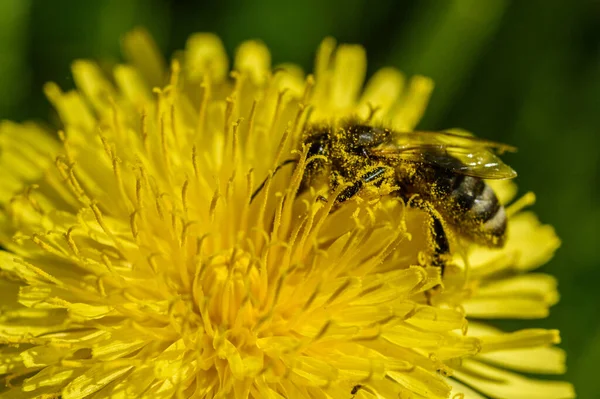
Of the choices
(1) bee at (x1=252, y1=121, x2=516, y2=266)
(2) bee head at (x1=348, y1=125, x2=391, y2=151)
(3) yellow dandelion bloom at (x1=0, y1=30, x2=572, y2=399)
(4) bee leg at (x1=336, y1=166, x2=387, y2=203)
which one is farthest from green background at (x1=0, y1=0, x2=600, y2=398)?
(4) bee leg at (x1=336, y1=166, x2=387, y2=203)

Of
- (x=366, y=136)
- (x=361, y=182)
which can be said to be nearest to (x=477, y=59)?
(x=366, y=136)

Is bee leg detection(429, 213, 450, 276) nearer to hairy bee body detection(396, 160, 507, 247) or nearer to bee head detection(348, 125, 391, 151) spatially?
hairy bee body detection(396, 160, 507, 247)

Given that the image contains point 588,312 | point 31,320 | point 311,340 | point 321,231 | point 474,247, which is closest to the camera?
point 311,340

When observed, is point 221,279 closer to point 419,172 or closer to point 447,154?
point 419,172

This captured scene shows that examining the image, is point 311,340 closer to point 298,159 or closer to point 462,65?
point 298,159

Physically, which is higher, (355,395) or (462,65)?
(462,65)

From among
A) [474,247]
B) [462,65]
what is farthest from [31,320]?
[462,65]

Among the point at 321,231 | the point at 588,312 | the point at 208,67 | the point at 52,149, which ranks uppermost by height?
the point at 208,67

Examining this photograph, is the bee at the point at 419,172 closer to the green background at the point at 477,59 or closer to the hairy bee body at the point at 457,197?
the hairy bee body at the point at 457,197
